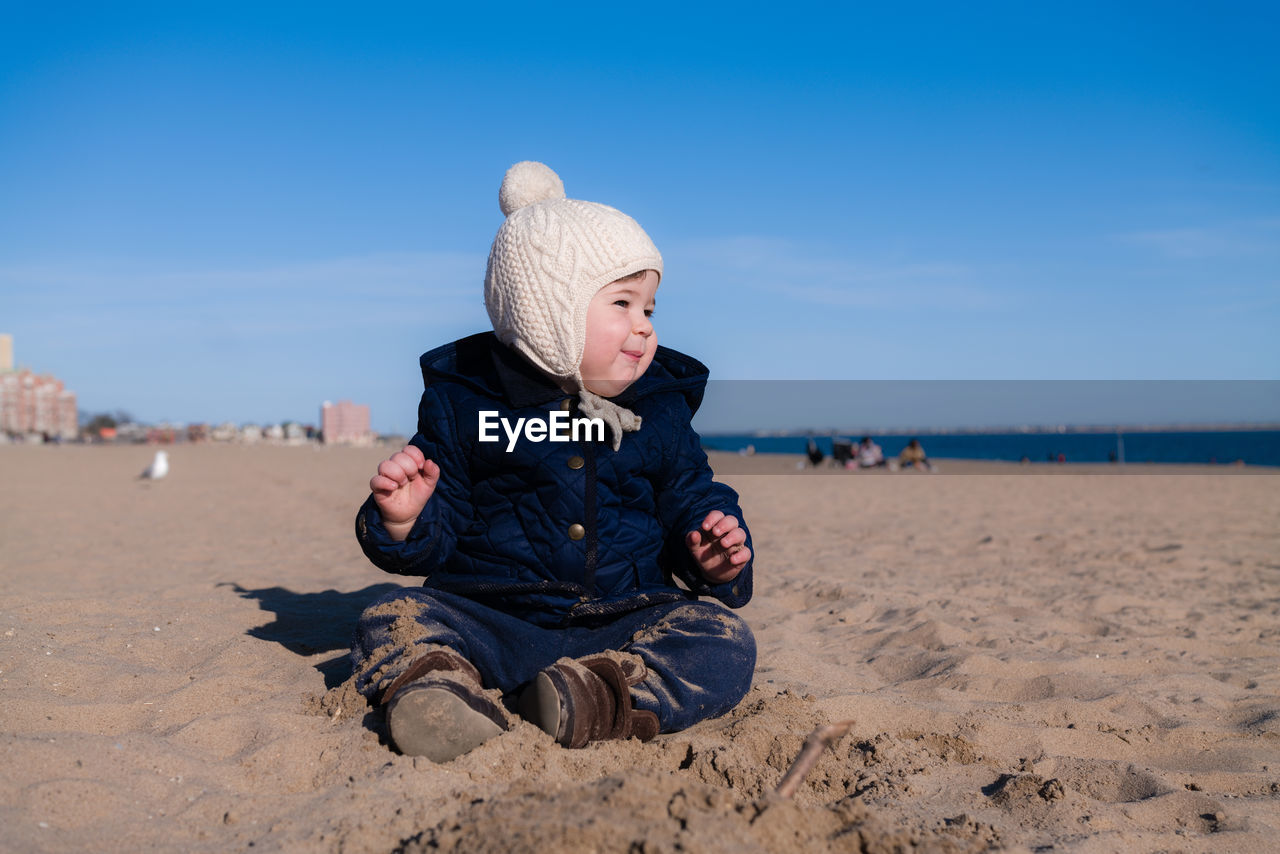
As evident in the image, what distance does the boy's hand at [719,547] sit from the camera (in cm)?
258

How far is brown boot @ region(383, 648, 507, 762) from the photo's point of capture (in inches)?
81.0

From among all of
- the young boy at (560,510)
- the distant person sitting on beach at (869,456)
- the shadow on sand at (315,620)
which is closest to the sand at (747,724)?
the shadow on sand at (315,620)

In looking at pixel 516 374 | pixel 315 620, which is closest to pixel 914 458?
pixel 315 620

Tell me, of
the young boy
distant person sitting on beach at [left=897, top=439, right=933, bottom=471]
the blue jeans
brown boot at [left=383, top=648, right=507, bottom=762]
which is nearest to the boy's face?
the young boy

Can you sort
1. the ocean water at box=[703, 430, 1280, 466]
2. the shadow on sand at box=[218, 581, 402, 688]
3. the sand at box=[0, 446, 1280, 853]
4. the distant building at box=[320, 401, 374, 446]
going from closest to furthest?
the sand at box=[0, 446, 1280, 853] < the shadow on sand at box=[218, 581, 402, 688] < the ocean water at box=[703, 430, 1280, 466] < the distant building at box=[320, 401, 374, 446]

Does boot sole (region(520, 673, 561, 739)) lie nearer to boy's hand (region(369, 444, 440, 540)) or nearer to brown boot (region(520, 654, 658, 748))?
brown boot (region(520, 654, 658, 748))

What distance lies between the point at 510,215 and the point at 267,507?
7319 millimetres

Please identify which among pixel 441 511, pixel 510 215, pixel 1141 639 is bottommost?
pixel 1141 639

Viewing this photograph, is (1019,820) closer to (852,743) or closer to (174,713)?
(852,743)

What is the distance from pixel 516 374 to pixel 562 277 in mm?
336

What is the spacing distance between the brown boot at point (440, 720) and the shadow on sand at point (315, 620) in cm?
80

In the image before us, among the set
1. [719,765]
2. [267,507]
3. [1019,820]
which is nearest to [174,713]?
[719,765]

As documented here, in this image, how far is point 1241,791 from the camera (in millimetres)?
2146

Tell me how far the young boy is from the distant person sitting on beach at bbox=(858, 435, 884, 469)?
19.2 metres
